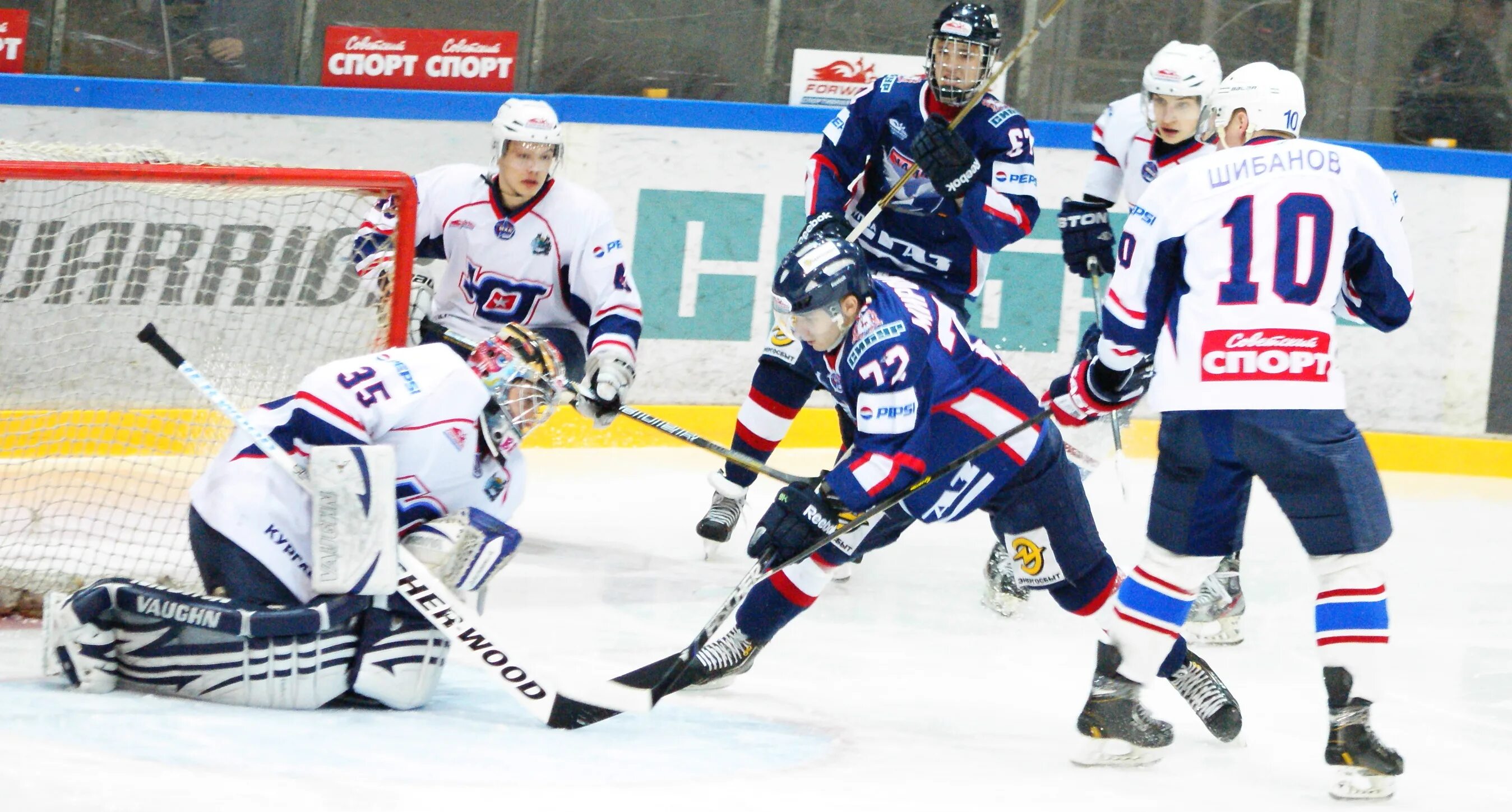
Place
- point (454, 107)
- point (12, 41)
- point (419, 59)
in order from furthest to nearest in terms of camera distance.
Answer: point (419, 59)
point (454, 107)
point (12, 41)

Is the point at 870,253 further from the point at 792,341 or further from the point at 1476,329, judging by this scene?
the point at 1476,329

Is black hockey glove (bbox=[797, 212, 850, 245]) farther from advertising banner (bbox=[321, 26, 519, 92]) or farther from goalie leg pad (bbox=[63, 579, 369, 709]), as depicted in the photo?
advertising banner (bbox=[321, 26, 519, 92])

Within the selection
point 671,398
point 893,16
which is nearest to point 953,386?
point 671,398

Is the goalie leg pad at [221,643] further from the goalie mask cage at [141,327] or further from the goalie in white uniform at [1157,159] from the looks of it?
the goalie in white uniform at [1157,159]

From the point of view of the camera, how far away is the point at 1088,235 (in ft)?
14.5

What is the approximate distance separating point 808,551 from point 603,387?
43.7 inches

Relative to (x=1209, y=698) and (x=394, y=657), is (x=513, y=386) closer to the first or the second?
(x=394, y=657)

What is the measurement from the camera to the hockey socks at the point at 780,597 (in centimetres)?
296

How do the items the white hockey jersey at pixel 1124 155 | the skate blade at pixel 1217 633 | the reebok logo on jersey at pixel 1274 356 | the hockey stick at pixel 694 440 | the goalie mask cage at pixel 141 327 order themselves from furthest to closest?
the white hockey jersey at pixel 1124 155, the goalie mask cage at pixel 141 327, the skate blade at pixel 1217 633, the hockey stick at pixel 694 440, the reebok logo on jersey at pixel 1274 356

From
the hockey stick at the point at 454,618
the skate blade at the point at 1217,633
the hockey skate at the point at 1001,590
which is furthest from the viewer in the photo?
the hockey skate at the point at 1001,590

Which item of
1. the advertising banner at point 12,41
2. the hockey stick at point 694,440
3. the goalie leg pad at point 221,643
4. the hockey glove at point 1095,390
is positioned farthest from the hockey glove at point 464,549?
the advertising banner at point 12,41

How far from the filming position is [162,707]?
2.65m

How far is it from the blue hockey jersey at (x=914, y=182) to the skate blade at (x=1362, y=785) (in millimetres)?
1697

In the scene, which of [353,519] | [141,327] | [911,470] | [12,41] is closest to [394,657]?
[353,519]
